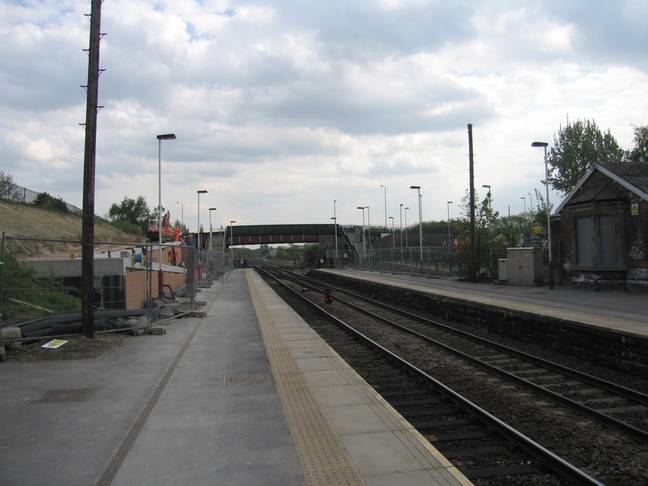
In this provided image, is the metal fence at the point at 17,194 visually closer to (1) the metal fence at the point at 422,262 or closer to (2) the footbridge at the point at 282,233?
(1) the metal fence at the point at 422,262

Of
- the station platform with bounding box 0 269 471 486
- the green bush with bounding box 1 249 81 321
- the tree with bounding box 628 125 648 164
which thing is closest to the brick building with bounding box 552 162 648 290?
the station platform with bounding box 0 269 471 486

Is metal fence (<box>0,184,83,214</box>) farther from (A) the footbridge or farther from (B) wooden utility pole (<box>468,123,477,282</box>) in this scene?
(A) the footbridge

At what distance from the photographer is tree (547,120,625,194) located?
5978cm

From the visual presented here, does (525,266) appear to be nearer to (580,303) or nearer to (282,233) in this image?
(580,303)

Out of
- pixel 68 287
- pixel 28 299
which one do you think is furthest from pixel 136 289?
pixel 68 287

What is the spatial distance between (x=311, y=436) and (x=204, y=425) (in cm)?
123

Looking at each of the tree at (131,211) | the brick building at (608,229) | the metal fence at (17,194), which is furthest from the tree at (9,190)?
the tree at (131,211)

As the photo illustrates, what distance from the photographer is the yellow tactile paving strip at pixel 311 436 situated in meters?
4.01

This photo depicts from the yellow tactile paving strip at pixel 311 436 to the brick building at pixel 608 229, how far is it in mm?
13763

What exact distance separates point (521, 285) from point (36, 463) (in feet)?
66.8

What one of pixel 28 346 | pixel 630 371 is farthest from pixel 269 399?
pixel 630 371

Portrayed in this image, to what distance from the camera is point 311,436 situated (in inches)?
193

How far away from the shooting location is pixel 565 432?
5707mm

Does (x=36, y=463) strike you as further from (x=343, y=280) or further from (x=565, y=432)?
(x=343, y=280)
